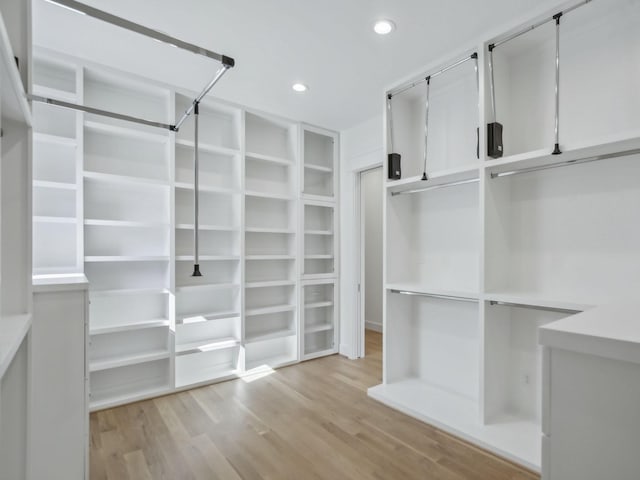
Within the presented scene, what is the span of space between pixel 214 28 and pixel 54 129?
161cm

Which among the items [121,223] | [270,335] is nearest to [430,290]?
[270,335]

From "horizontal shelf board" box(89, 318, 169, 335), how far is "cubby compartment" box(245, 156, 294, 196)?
1599 mm

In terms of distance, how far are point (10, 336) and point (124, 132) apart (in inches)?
97.4

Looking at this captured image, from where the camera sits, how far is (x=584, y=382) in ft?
2.29

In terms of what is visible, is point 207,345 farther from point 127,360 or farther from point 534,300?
point 534,300

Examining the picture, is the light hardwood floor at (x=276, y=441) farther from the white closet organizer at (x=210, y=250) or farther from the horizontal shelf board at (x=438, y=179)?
the horizontal shelf board at (x=438, y=179)

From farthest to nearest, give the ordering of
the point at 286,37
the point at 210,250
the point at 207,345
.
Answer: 1. the point at 210,250
2. the point at 207,345
3. the point at 286,37

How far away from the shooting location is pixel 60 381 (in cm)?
158

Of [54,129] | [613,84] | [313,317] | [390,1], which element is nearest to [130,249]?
[54,129]

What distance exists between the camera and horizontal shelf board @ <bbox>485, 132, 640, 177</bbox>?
175 cm

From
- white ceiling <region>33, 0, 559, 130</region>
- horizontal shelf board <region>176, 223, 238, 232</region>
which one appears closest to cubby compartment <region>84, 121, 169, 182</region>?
horizontal shelf board <region>176, 223, 238, 232</region>

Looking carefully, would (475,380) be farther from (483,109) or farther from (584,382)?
(584,382)

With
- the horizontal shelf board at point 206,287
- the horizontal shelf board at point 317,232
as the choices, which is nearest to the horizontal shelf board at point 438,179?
the horizontal shelf board at point 317,232

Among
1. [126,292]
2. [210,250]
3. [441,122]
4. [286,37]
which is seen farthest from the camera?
[210,250]
